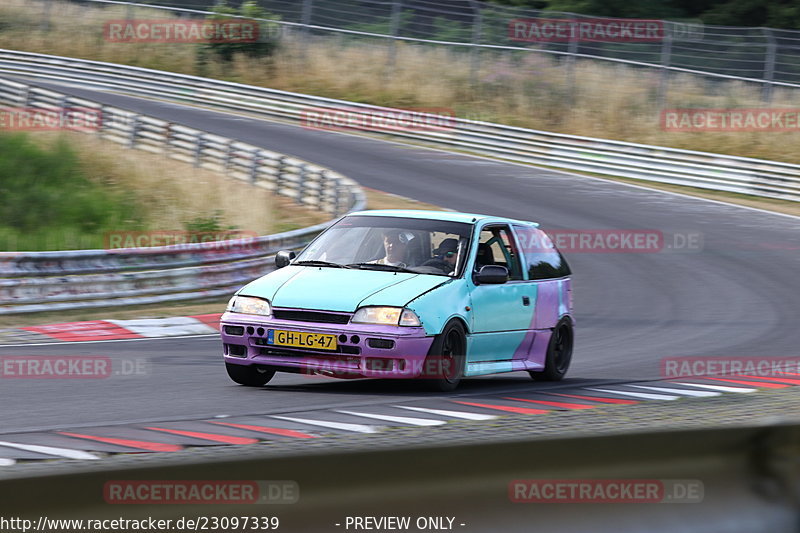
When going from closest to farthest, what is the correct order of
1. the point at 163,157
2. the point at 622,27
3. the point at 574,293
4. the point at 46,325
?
the point at 46,325 < the point at 574,293 < the point at 163,157 < the point at 622,27

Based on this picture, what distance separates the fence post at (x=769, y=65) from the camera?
104 feet

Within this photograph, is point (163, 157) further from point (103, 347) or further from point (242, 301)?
point (242, 301)

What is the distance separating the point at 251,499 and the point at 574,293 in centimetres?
1629

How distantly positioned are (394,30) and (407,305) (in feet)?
105

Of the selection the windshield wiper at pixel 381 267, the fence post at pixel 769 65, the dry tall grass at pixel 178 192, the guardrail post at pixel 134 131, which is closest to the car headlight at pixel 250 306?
the windshield wiper at pixel 381 267

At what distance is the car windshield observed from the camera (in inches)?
378

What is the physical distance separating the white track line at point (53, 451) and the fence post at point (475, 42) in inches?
1221

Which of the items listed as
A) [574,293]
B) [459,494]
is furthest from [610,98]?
[459,494]

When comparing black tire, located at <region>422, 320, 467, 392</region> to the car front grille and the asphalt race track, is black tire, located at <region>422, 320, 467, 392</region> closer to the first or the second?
the asphalt race track

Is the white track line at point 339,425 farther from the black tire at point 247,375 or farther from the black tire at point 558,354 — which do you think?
the black tire at point 558,354

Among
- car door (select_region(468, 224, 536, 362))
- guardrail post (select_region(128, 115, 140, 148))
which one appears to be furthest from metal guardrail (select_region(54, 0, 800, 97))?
car door (select_region(468, 224, 536, 362))

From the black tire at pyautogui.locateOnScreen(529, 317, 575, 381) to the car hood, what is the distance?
1858mm

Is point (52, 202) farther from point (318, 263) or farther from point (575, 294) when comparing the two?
point (318, 263)

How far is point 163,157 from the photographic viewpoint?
95.2ft
